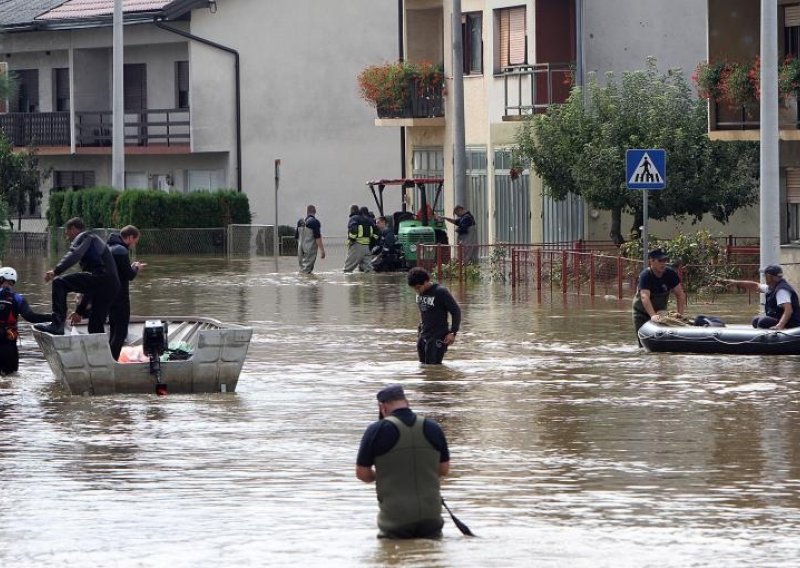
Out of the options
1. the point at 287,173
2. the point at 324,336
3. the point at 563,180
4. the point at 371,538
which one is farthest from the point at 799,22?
the point at 287,173

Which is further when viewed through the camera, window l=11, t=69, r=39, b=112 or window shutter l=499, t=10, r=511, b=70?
window l=11, t=69, r=39, b=112

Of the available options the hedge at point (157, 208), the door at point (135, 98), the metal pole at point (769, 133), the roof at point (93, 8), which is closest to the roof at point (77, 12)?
the roof at point (93, 8)

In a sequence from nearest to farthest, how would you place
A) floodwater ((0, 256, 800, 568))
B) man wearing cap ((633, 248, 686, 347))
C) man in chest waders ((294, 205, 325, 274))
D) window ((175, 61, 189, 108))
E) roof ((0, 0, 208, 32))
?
floodwater ((0, 256, 800, 568)), man wearing cap ((633, 248, 686, 347)), man in chest waders ((294, 205, 325, 274)), roof ((0, 0, 208, 32)), window ((175, 61, 189, 108))

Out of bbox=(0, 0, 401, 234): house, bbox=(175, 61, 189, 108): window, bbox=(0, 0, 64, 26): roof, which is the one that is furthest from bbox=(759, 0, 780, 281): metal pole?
bbox=(0, 0, 64, 26): roof

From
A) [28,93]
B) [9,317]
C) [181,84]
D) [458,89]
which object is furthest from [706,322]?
[28,93]

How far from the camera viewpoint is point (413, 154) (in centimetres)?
5094

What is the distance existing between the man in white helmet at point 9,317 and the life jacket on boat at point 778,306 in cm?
840

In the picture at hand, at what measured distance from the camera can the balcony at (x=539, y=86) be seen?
41.6 metres

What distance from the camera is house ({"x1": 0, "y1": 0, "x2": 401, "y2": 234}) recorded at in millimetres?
56750

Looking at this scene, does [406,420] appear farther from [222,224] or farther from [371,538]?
[222,224]

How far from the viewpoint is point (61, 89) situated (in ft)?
212

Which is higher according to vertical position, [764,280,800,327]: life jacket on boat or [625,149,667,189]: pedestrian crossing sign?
[625,149,667,189]: pedestrian crossing sign

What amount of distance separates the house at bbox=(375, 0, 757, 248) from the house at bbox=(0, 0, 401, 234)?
11240 mm

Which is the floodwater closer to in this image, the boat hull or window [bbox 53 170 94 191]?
the boat hull
